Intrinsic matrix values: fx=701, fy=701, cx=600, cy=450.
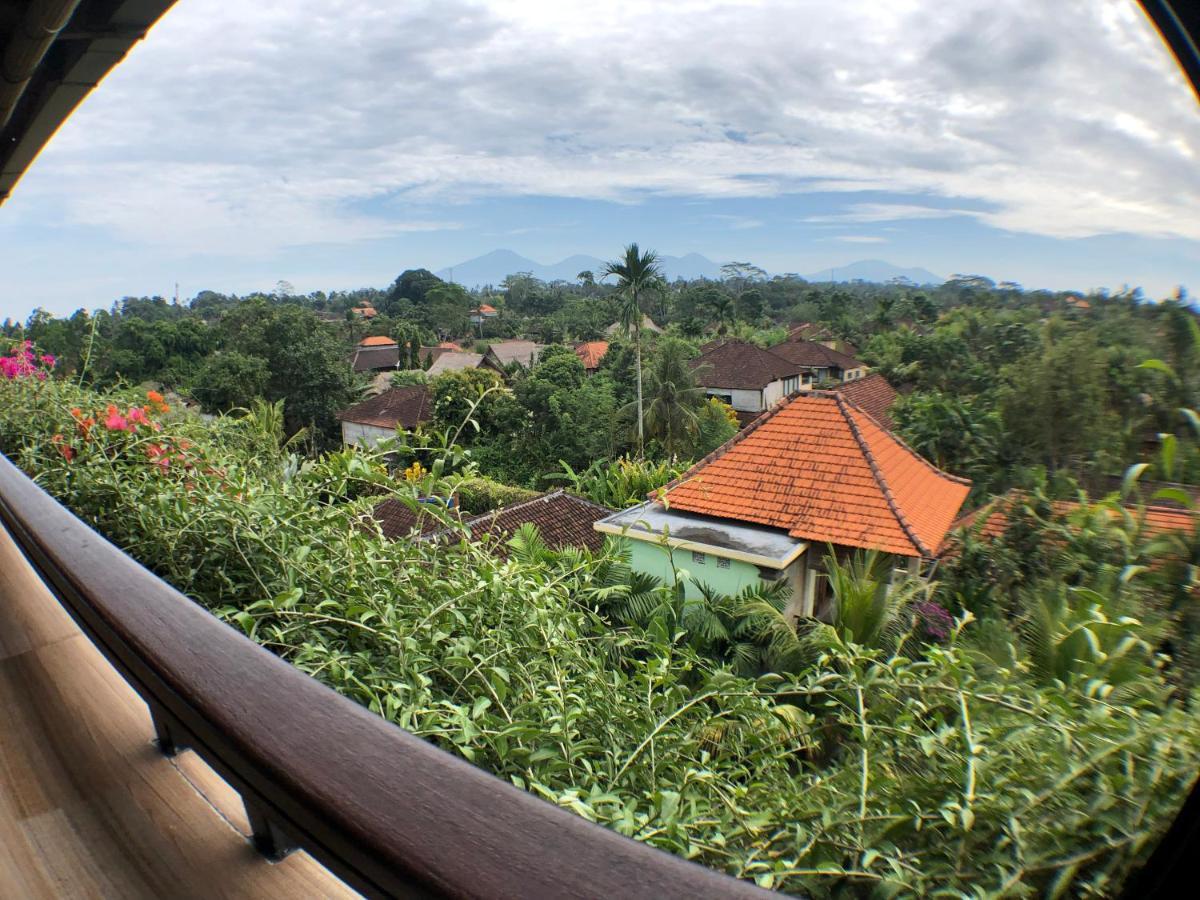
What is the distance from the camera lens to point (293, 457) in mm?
1862

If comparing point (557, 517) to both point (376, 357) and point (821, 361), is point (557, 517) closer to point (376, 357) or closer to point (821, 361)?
A: point (821, 361)

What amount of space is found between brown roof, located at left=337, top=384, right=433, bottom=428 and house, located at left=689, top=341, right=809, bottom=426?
30.0ft

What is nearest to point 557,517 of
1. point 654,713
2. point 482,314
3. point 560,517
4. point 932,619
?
point 560,517

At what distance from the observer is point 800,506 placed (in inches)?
287

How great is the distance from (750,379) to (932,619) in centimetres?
2032

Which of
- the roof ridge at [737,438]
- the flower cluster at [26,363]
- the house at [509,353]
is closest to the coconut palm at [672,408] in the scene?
the roof ridge at [737,438]

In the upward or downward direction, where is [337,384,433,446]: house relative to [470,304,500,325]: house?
downward

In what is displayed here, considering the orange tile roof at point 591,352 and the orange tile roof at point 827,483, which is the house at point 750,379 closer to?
the orange tile roof at point 591,352

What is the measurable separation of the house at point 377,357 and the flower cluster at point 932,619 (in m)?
36.1

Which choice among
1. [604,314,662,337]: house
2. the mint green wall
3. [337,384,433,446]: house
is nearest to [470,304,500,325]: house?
[604,314,662,337]: house

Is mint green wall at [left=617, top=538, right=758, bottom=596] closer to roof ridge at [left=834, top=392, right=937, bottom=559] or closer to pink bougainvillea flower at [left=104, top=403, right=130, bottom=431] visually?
roof ridge at [left=834, top=392, right=937, bottom=559]

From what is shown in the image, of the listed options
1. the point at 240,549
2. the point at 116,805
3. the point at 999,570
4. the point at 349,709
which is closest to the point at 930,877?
the point at 349,709

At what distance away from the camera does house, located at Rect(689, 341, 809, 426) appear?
2373cm

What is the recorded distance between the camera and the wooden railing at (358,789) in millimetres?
302
